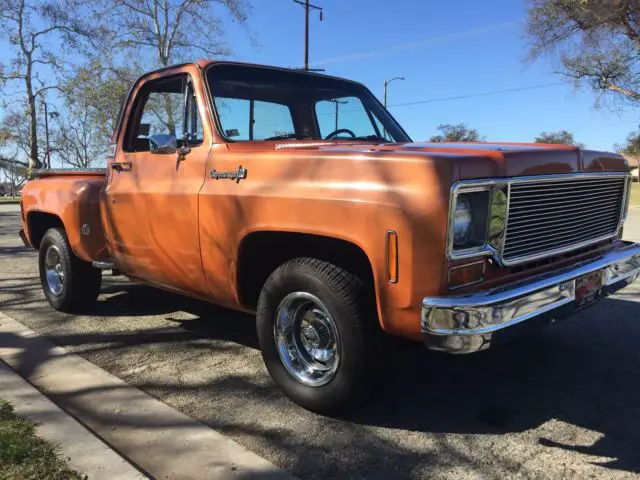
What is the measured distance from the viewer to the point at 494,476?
8.01 ft

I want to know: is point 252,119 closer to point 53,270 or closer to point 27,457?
point 27,457

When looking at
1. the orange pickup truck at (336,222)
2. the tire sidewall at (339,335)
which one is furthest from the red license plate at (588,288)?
the tire sidewall at (339,335)

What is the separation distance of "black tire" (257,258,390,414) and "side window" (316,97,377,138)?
168 centimetres

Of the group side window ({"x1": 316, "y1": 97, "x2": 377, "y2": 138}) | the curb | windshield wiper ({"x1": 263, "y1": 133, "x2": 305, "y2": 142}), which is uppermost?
side window ({"x1": 316, "y1": 97, "x2": 377, "y2": 138})

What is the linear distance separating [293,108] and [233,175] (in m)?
1.21

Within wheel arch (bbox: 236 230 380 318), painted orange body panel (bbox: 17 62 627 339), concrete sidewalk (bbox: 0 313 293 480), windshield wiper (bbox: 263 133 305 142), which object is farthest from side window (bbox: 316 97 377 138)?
concrete sidewalk (bbox: 0 313 293 480)

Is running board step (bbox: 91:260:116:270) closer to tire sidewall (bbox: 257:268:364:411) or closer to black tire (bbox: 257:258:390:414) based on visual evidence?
tire sidewall (bbox: 257:268:364:411)

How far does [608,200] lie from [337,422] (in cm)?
229

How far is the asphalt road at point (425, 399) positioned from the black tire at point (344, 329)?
0.58 feet

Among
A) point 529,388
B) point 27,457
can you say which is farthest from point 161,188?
point 529,388

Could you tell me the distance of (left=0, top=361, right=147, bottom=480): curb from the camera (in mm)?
2414

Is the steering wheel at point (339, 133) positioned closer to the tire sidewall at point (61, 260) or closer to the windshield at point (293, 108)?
the windshield at point (293, 108)

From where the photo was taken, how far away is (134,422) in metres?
3.00

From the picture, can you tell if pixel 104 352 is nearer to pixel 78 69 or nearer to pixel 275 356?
pixel 275 356
